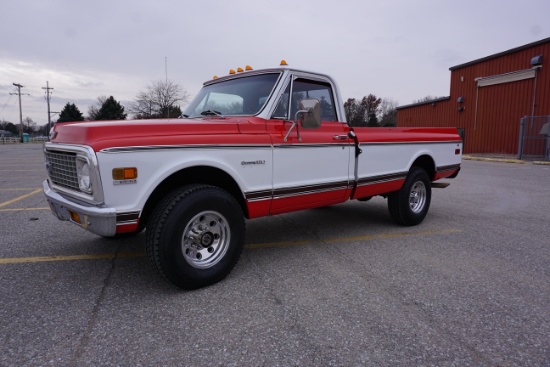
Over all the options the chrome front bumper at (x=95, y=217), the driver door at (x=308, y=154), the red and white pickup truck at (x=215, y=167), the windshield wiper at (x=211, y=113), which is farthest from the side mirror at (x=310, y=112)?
the chrome front bumper at (x=95, y=217)

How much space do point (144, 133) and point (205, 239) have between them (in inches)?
40.1

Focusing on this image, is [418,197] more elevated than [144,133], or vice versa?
[144,133]

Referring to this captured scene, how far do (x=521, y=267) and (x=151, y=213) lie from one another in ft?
11.7

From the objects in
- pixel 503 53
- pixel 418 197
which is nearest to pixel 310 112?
pixel 418 197

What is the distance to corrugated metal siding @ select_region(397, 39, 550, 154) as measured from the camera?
17688mm

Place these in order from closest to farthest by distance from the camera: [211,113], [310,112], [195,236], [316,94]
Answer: [195,236], [310,112], [211,113], [316,94]

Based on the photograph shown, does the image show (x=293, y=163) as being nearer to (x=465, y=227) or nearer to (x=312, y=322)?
(x=312, y=322)

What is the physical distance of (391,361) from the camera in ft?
7.29

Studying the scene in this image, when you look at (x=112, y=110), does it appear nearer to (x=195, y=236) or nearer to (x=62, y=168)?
(x=62, y=168)

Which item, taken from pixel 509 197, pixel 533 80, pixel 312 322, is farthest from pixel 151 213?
pixel 533 80

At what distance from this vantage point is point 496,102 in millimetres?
20141

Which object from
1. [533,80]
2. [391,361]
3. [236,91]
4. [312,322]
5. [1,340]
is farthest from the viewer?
[533,80]

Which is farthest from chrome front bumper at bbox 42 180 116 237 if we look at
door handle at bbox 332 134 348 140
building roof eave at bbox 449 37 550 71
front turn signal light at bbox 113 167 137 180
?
building roof eave at bbox 449 37 550 71

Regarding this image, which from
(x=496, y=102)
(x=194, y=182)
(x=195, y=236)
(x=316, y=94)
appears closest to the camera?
(x=195, y=236)
